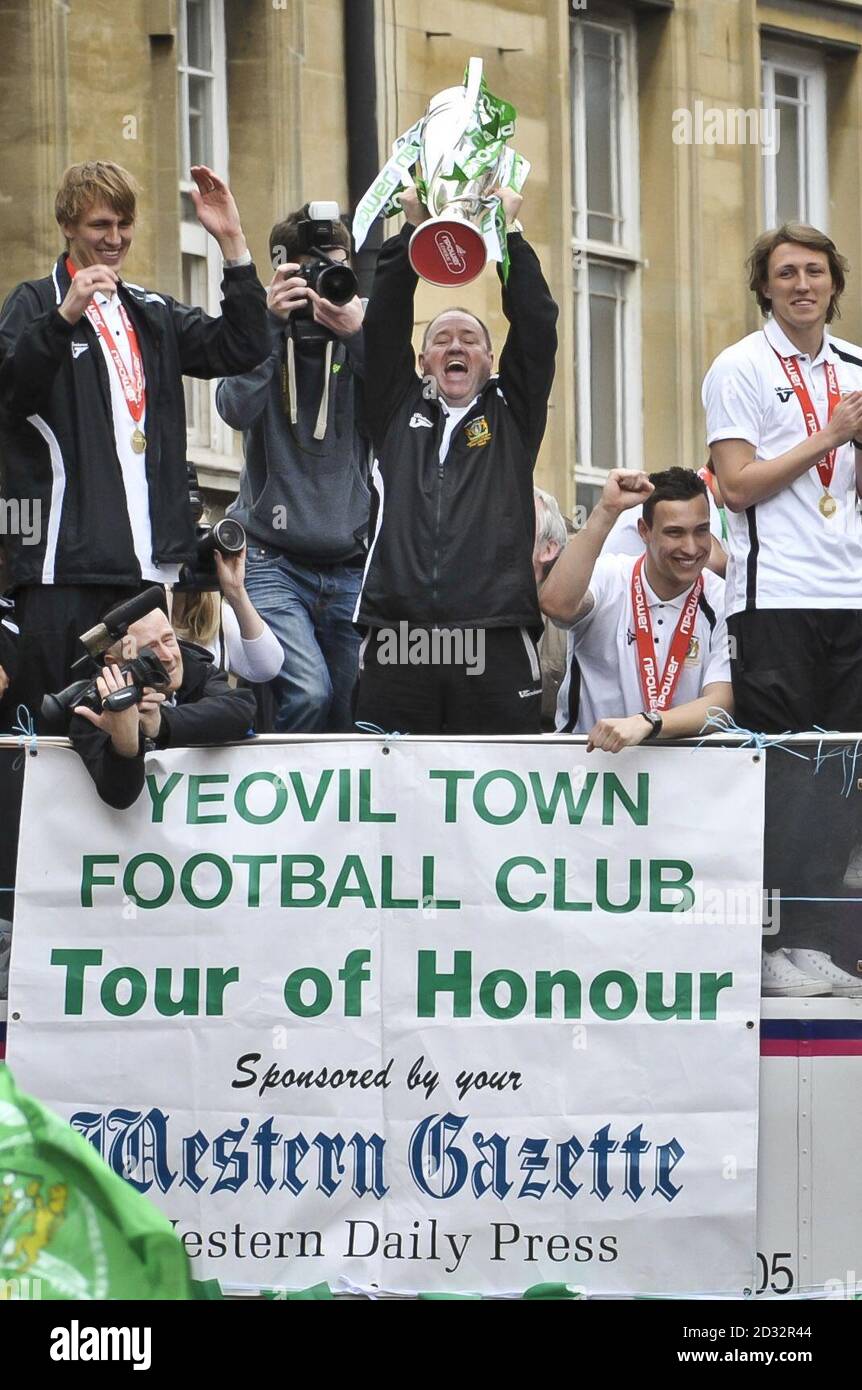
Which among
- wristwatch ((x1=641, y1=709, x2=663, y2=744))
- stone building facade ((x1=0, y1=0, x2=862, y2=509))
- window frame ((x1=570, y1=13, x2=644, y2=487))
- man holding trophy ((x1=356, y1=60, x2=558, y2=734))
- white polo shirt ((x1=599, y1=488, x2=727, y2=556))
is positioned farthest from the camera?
window frame ((x1=570, y1=13, x2=644, y2=487))

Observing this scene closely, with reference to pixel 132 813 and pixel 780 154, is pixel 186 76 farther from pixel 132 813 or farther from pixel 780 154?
pixel 132 813

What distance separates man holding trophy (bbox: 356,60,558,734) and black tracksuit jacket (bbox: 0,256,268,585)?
57 centimetres

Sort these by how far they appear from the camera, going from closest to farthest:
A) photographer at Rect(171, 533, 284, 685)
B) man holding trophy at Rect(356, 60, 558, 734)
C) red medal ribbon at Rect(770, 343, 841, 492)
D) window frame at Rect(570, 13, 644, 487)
A: man holding trophy at Rect(356, 60, 558, 734)
red medal ribbon at Rect(770, 343, 841, 492)
photographer at Rect(171, 533, 284, 685)
window frame at Rect(570, 13, 644, 487)

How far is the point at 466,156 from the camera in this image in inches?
290

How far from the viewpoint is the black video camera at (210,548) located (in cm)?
755

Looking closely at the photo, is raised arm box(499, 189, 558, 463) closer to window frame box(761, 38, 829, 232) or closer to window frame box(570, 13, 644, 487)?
window frame box(570, 13, 644, 487)

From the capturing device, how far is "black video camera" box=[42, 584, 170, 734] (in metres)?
6.62

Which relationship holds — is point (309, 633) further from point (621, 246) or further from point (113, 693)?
point (621, 246)

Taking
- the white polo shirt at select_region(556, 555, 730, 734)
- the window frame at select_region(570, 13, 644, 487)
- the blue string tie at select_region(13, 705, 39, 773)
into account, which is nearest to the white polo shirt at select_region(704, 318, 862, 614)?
the white polo shirt at select_region(556, 555, 730, 734)

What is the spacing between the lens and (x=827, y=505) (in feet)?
24.2

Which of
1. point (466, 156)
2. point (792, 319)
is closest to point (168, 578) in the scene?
point (466, 156)

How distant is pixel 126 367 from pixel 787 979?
2.43 meters

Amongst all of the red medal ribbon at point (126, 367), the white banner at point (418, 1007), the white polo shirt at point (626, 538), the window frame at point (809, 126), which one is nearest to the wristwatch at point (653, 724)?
the white banner at point (418, 1007)

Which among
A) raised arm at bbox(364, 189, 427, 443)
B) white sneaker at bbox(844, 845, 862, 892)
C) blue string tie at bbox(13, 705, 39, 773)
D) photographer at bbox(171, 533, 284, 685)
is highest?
raised arm at bbox(364, 189, 427, 443)
